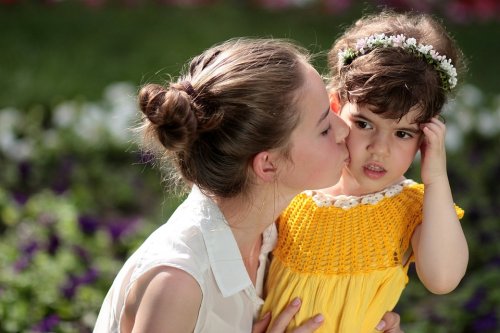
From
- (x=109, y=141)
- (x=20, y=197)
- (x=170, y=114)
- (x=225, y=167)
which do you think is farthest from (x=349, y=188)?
(x=109, y=141)

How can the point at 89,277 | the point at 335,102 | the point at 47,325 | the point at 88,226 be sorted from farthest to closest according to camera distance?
1. the point at 88,226
2. the point at 89,277
3. the point at 47,325
4. the point at 335,102

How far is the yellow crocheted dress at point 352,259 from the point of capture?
2.70 meters

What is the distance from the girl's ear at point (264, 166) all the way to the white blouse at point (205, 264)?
6.8 inches

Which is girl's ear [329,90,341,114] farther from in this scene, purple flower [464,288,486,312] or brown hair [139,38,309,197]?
purple flower [464,288,486,312]

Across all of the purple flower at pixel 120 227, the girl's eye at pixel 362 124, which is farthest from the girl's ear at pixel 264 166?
the purple flower at pixel 120 227

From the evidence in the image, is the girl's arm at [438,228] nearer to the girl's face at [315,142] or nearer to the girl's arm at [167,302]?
the girl's face at [315,142]

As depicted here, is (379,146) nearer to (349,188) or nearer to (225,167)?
(349,188)

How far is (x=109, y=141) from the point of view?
524 centimetres

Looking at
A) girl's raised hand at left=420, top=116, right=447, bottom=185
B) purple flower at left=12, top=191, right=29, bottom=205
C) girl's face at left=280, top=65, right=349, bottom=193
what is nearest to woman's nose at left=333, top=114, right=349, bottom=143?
girl's face at left=280, top=65, right=349, bottom=193

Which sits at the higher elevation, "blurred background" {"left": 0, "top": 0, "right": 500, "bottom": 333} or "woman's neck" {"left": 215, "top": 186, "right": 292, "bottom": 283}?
"woman's neck" {"left": 215, "top": 186, "right": 292, "bottom": 283}

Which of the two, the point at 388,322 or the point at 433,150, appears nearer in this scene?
the point at 433,150

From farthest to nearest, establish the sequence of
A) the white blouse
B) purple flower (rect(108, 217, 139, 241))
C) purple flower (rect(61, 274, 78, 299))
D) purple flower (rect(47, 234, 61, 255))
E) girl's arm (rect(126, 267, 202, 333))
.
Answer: purple flower (rect(108, 217, 139, 241)) < purple flower (rect(47, 234, 61, 255)) < purple flower (rect(61, 274, 78, 299)) < the white blouse < girl's arm (rect(126, 267, 202, 333))

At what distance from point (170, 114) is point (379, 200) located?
718 mm

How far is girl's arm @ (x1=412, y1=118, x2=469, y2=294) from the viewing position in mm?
2586
